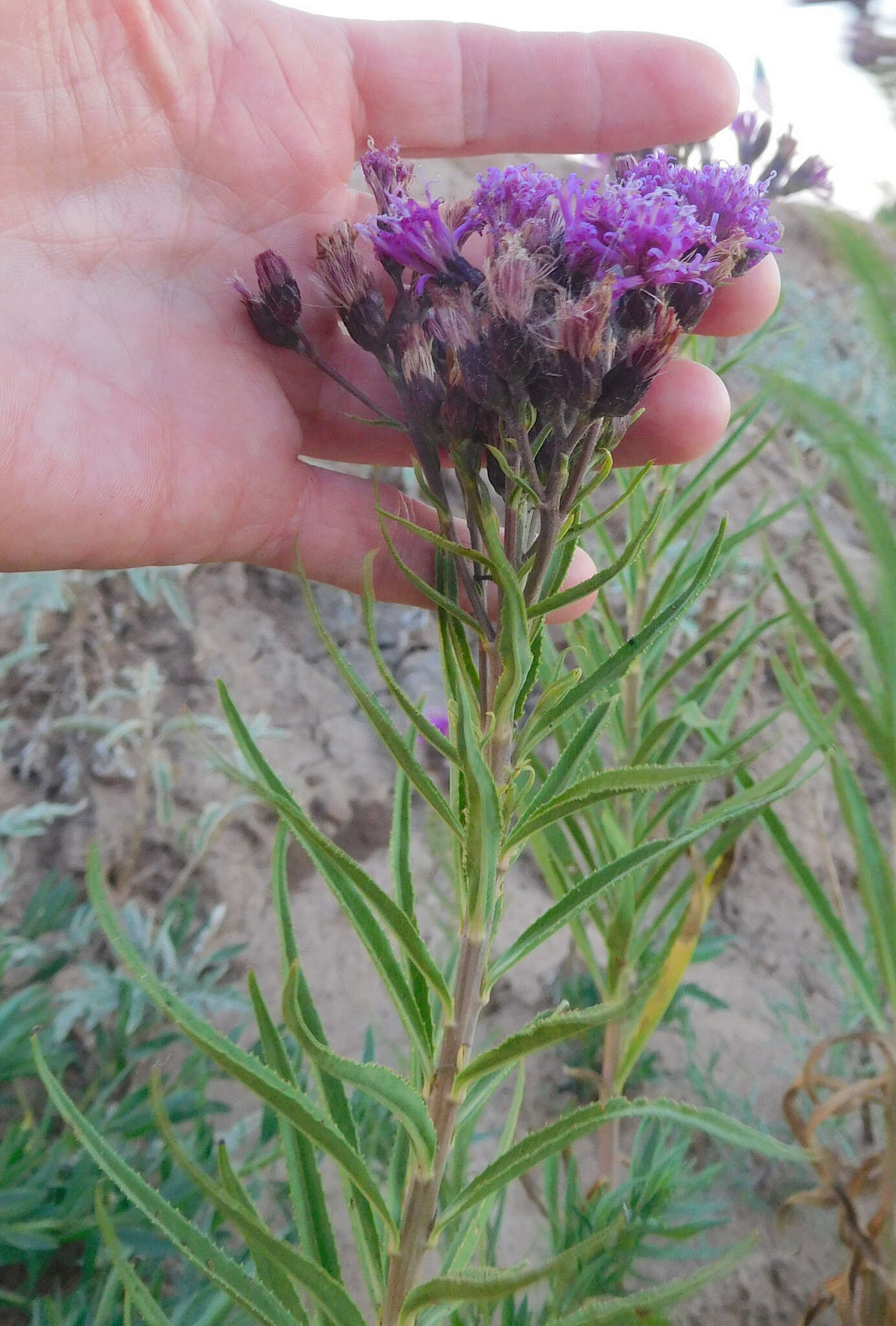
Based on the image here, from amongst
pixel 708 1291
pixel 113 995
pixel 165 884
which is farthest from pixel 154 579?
pixel 708 1291

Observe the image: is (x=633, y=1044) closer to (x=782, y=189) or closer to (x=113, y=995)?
(x=113, y=995)

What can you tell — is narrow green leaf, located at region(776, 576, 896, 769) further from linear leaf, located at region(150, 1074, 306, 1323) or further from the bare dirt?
the bare dirt

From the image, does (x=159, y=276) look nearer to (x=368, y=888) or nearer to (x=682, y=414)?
(x=682, y=414)

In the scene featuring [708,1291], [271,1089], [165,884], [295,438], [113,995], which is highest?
[295,438]

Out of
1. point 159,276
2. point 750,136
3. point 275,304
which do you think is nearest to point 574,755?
point 275,304

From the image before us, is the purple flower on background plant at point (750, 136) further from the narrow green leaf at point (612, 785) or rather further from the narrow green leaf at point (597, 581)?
the narrow green leaf at point (612, 785)

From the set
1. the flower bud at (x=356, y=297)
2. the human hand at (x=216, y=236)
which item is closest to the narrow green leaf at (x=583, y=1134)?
the human hand at (x=216, y=236)
